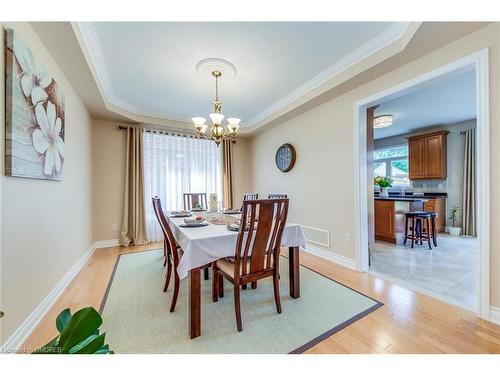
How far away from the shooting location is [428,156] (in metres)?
5.04

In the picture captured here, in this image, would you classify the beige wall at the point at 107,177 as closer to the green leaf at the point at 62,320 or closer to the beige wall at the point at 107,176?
the beige wall at the point at 107,176

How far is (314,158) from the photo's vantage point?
331 centimetres

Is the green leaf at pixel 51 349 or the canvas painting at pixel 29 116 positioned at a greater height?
the canvas painting at pixel 29 116

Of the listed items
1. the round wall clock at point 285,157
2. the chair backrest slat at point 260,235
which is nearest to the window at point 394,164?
the round wall clock at point 285,157

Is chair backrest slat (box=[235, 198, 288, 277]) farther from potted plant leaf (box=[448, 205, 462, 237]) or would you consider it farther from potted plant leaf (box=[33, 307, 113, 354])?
potted plant leaf (box=[448, 205, 462, 237])

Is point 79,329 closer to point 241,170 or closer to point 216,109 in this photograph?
point 216,109

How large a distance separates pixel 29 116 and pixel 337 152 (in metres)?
3.17

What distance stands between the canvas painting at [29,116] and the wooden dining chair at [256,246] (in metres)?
1.59

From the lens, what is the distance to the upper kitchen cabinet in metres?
4.84

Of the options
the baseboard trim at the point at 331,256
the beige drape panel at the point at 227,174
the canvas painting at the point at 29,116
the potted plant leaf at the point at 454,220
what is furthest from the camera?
the beige drape panel at the point at 227,174

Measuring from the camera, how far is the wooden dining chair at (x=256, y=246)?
153 centimetres
